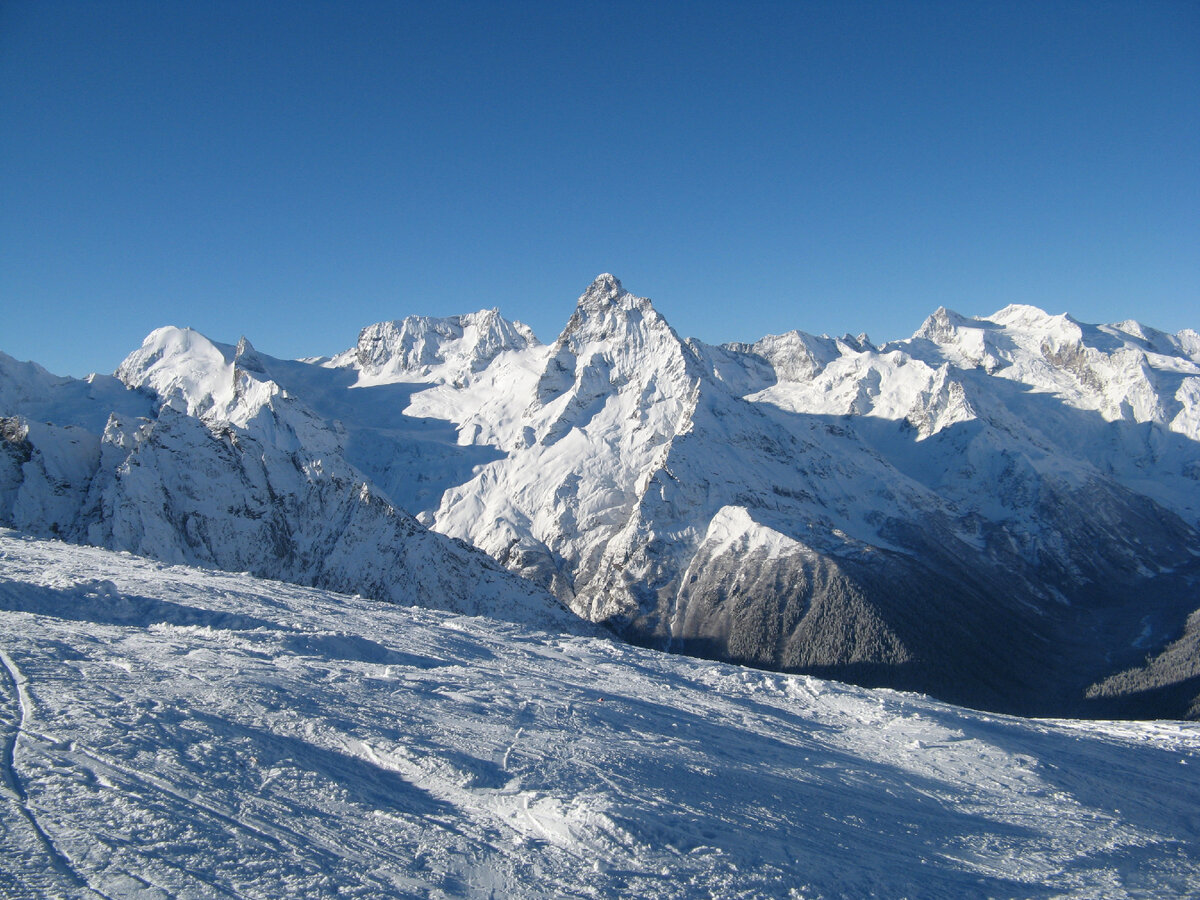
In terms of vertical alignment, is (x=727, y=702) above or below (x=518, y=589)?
above

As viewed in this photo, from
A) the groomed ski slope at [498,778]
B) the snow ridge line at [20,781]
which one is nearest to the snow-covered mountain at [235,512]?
the groomed ski slope at [498,778]

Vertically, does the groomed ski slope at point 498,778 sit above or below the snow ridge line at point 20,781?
above

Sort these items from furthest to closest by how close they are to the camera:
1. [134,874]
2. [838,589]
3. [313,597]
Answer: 1. [838,589]
2. [313,597]
3. [134,874]

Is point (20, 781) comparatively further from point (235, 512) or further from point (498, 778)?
point (235, 512)

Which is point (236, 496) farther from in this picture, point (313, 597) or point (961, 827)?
point (961, 827)

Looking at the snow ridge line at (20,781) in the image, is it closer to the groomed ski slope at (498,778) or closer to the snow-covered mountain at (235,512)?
the groomed ski slope at (498,778)

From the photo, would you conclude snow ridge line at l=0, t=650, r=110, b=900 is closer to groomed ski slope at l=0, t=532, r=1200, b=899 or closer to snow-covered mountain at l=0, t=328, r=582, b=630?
groomed ski slope at l=0, t=532, r=1200, b=899

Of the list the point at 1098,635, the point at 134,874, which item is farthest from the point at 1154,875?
the point at 1098,635
